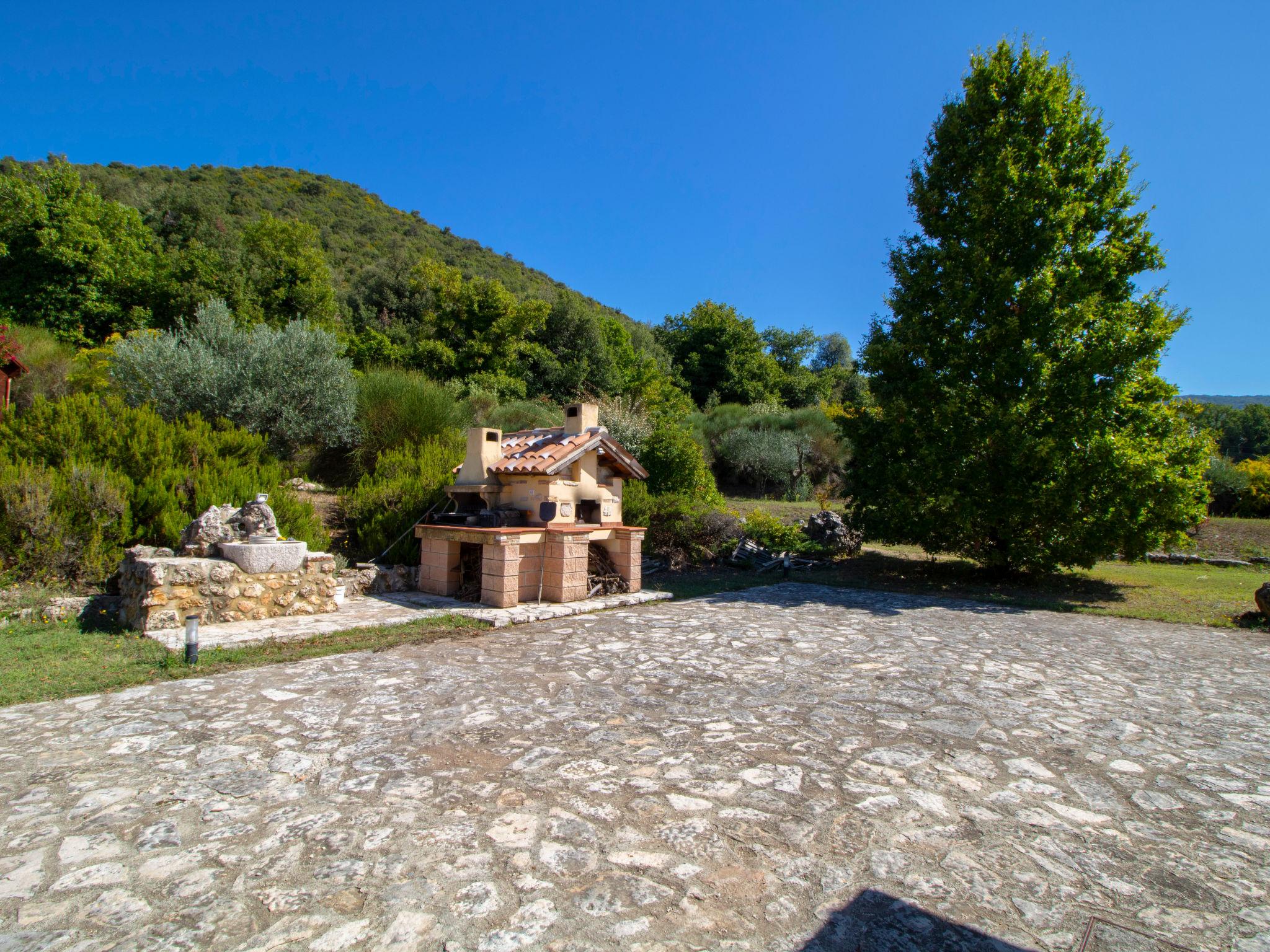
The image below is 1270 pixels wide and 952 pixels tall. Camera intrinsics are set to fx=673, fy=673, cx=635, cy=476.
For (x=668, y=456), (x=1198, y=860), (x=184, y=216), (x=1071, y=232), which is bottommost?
(x=1198, y=860)

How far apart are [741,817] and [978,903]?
969 millimetres

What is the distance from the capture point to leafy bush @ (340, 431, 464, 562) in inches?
363

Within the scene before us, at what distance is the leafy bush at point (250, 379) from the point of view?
36.3 ft

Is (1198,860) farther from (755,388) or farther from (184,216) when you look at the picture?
(184,216)

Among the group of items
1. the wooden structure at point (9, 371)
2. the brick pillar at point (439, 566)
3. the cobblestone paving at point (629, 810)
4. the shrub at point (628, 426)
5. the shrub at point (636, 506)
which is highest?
the wooden structure at point (9, 371)

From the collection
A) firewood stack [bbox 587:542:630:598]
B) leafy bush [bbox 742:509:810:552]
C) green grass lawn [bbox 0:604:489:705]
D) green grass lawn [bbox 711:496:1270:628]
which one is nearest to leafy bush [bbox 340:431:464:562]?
firewood stack [bbox 587:542:630:598]

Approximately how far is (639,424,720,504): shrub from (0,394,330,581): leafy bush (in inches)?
240

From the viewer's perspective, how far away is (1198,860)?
9.21 feet

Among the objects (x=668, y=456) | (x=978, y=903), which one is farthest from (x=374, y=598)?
(x=978, y=903)

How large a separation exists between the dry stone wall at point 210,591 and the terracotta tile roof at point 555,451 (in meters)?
2.39

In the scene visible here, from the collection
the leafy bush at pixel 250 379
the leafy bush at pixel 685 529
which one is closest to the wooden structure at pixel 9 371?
the leafy bush at pixel 250 379

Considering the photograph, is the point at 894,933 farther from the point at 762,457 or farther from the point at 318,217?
the point at 318,217

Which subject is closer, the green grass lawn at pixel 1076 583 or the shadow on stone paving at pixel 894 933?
the shadow on stone paving at pixel 894 933

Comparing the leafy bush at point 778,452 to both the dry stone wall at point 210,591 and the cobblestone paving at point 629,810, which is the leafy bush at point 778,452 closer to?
the dry stone wall at point 210,591
